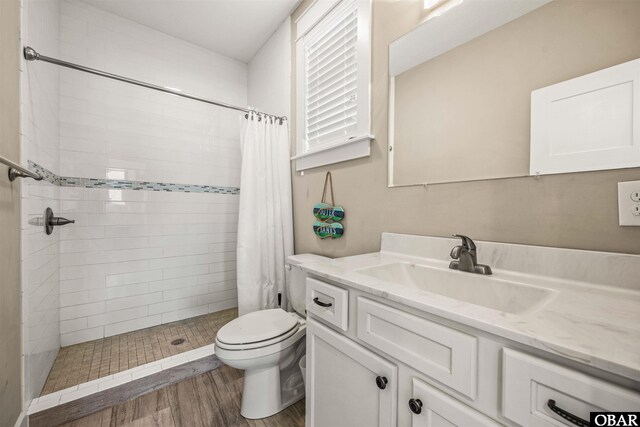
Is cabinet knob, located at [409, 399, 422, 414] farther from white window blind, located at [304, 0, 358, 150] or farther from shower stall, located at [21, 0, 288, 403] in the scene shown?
shower stall, located at [21, 0, 288, 403]

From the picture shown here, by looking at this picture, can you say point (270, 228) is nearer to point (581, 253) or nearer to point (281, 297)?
point (281, 297)

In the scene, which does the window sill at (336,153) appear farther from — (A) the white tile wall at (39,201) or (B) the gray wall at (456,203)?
(A) the white tile wall at (39,201)

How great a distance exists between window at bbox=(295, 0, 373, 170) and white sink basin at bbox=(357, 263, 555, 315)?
732mm

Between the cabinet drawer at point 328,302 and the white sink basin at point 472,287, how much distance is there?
131mm

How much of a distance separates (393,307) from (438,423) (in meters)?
0.27

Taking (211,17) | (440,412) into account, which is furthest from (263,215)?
(211,17)

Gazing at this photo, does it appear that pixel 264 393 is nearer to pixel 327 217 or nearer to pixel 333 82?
pixel 327 217

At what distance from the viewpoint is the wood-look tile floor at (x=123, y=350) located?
64.1 inches

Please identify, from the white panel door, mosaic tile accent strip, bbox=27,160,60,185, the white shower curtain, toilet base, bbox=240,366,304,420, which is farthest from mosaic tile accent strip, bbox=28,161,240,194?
the white panel door

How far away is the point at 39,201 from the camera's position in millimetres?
1449

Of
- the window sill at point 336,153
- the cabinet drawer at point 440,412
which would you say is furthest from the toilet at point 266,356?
the window sill at point 336,153

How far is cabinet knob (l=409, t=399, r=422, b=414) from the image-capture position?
0.64 m

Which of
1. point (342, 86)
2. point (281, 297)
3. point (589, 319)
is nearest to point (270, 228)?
point (281, 297)

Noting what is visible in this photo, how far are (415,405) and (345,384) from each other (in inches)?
11.3
